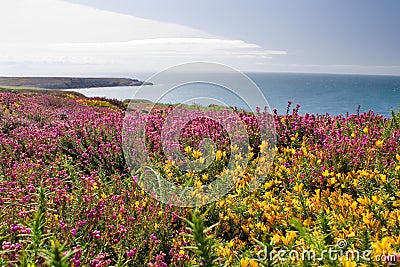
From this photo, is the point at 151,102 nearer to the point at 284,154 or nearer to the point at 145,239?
the point at 284,154

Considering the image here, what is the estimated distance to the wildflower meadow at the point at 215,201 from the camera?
2940 mm

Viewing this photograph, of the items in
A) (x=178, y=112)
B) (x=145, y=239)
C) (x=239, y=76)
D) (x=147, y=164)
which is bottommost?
(x=145, y=239)

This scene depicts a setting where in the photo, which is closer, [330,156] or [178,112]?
[330,156]

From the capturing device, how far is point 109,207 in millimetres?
4125

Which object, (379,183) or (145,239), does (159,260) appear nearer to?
(145,239)

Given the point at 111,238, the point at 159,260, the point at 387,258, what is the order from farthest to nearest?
the point at 111,238, the point at 159,260, the point at 387,258

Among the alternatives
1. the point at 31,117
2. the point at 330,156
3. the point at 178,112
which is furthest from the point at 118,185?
the point at 31,117

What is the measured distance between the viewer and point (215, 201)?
15.0 feet

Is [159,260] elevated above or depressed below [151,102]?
below

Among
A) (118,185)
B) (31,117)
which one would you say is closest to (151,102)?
(118,185)

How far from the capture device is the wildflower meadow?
Answer: 2940 millimetres

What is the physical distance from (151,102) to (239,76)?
1.36 metres

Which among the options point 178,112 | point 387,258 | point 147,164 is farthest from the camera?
point 178,112

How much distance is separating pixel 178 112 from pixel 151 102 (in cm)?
79
